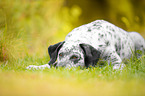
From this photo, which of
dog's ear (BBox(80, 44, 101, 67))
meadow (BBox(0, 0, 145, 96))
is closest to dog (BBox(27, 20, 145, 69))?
dog's ear (BBox(80, 44, 101, 67))

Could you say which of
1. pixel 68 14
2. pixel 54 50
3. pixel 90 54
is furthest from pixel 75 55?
pixel 68 14

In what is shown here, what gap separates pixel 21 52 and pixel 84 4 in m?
6.10

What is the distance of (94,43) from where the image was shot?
Result: 405 cm

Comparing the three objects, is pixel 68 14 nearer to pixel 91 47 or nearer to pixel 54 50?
pixel 54 50

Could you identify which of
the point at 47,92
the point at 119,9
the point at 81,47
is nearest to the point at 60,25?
the point at 119,9

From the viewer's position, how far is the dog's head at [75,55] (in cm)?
342

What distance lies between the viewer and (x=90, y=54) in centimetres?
360

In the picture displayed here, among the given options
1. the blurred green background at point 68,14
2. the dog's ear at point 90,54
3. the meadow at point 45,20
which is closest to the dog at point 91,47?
the dog's ear at point 90,54

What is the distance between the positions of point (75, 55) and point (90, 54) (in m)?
0.35

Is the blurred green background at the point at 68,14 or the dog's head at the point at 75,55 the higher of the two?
the blurred green background at the point at 68,14

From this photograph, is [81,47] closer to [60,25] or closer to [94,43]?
[94,43]

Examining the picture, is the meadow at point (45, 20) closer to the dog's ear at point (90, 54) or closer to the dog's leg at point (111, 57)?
the dog's ear at point (90, 54)

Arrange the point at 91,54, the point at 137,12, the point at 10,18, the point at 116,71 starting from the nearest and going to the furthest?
the point at 116,71, the point at 91,54, the point at 10,18, the point at 137,12

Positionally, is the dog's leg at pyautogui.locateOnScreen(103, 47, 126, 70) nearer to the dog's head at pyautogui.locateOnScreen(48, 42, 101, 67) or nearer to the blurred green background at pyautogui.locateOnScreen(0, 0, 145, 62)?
the dog's head at pyautogui.locateOnScreen(48, 42, 101, 67)
